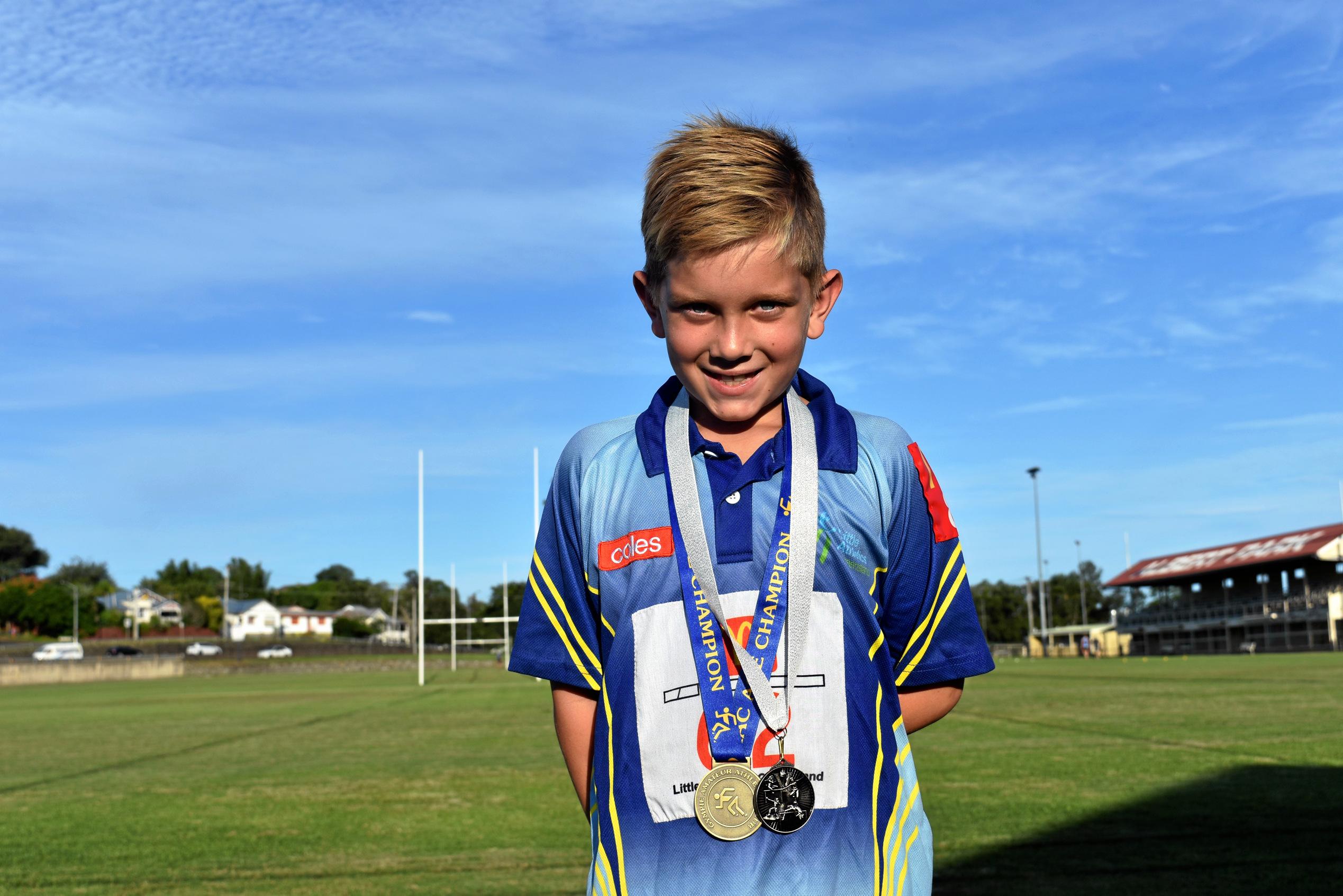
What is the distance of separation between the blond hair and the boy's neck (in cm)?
20

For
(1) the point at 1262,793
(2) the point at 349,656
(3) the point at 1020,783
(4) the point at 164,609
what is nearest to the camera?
(1) the point at 1262,793

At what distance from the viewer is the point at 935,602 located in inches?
68.7

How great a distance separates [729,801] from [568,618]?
15.2 inches

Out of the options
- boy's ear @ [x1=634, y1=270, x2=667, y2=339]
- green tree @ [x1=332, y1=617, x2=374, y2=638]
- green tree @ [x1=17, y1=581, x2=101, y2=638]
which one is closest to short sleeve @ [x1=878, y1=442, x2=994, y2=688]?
boy's ear @ [x1=634, y1=270, x2=667, y2=339]

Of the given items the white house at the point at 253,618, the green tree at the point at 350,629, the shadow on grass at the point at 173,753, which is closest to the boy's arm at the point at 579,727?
the shadow on grass at the point at 173,753

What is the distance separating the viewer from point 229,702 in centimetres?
2788

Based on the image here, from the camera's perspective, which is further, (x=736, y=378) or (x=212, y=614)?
(x=212, y=614)

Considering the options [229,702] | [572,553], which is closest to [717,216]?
[572,553]

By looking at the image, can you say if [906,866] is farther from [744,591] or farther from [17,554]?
[17,554]

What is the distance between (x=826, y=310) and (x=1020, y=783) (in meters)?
8.09

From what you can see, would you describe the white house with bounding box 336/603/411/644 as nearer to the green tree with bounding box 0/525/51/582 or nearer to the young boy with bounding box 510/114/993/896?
the green tree with bounding box 0/525/51/582

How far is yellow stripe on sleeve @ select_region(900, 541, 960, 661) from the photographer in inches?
68.4

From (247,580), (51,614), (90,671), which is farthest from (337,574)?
(90,671)

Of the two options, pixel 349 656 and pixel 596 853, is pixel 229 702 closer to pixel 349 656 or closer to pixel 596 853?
pixel 596 853
